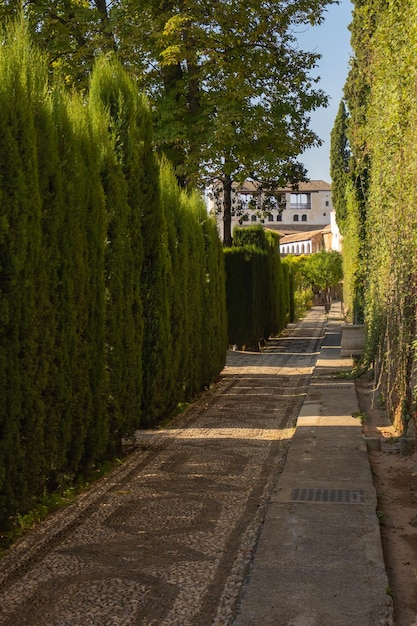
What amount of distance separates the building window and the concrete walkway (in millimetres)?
108334

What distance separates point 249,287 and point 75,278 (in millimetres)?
15011

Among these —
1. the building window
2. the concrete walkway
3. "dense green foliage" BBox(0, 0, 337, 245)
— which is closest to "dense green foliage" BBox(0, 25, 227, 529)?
the concrete walkway

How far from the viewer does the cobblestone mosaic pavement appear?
358 centimetres

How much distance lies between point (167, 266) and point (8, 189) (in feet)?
15.8

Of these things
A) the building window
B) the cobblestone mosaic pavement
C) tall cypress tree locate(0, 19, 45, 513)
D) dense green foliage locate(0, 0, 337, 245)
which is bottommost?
the cobblestone mosaic pavement

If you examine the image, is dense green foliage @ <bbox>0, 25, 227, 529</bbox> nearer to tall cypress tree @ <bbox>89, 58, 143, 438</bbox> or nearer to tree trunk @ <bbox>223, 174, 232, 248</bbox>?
tall cypress tree @ <bbox>89, 58, 143, 438</bbox>

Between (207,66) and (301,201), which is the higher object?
(301,201)

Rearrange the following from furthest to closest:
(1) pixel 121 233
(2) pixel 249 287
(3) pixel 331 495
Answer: (2) pixel 249 287 → (1) pixel 121 233 → (3) pixel 331 495

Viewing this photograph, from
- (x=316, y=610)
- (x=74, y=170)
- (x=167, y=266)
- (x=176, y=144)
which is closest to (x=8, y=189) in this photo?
(x=74, y=170)

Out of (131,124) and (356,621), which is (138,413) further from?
(356,621)

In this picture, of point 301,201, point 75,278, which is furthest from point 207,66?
point 301,201

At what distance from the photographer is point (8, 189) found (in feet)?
15.6

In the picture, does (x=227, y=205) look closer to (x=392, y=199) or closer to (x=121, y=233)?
(x=392, y=199)

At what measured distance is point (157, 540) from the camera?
4648mm
